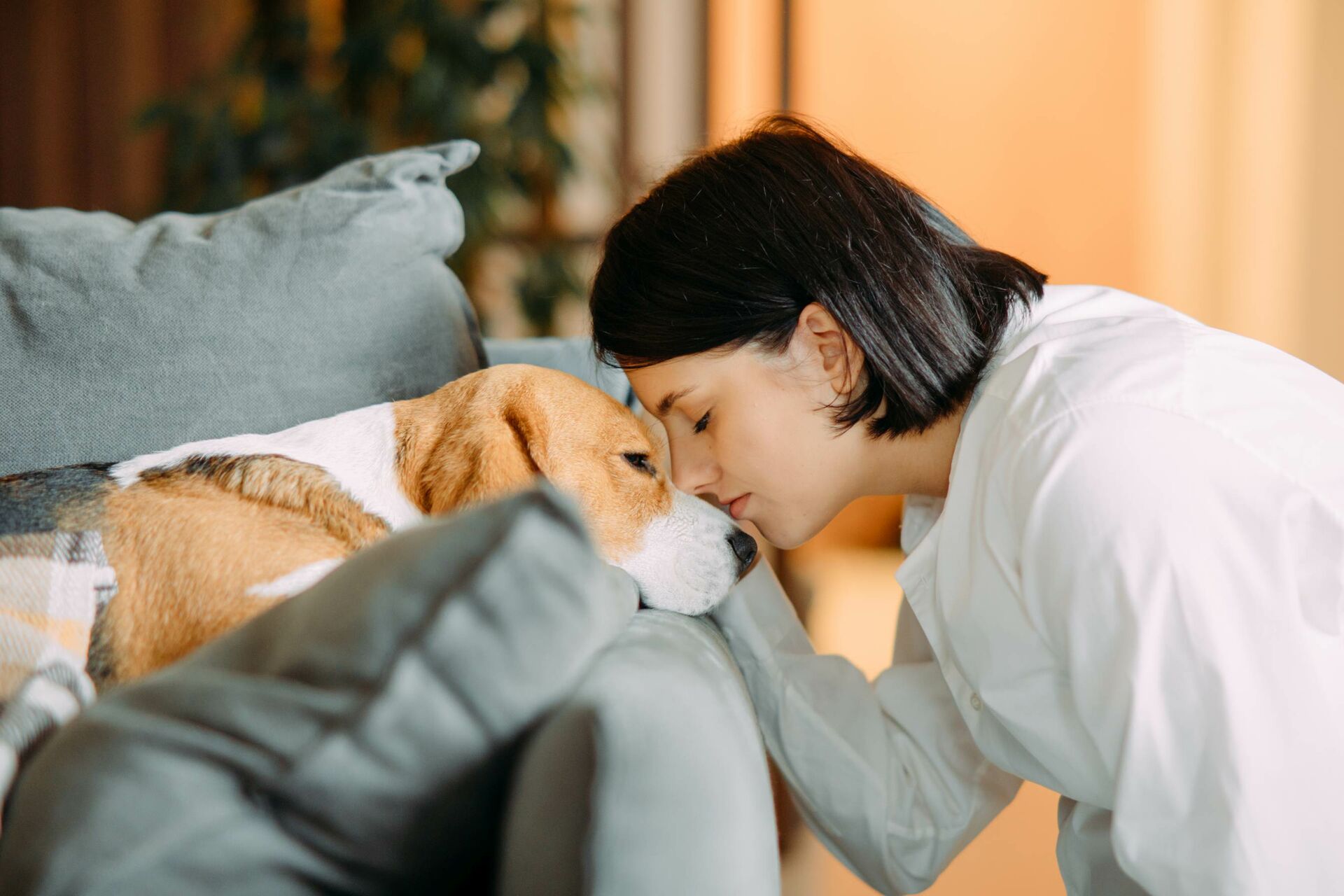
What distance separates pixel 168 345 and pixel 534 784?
82cm

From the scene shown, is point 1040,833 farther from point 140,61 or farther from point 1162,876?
point 140,61

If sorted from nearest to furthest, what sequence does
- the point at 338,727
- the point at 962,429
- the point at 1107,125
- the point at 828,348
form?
1. the point at 338,727
2. the point at 962,429
3. the point at 828,348
4. the point at 1107,125

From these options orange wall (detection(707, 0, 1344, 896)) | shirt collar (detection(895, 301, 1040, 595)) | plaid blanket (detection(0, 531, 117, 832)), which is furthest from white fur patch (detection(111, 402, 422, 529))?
orange wall (detection(707, 0, 1344, 896))

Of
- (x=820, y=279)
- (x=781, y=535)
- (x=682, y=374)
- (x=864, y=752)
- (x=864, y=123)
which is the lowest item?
(x=864, y=752)

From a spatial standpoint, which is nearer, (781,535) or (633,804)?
(633,804)

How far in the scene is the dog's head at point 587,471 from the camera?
0.98m

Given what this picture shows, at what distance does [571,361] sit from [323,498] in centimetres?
56

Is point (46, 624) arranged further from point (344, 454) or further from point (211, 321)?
point (211, 321)

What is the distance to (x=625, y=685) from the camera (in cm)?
55

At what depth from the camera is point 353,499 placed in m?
0.95

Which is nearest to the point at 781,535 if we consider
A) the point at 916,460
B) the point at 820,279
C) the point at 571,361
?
the point at 916,460

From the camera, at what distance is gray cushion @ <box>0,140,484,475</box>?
106 cm

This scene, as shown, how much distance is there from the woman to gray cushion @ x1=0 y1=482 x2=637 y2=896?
0.50 m

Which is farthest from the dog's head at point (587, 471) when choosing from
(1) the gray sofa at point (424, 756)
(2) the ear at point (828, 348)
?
(1) the gray sofa at point (424, 756)
